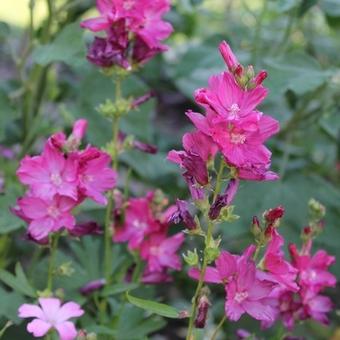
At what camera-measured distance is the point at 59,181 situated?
4.59 ft

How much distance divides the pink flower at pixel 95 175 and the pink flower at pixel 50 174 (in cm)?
2

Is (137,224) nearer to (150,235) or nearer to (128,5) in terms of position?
(150,235)

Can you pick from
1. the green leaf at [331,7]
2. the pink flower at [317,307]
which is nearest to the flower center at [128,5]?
the pink flower at [317,307]

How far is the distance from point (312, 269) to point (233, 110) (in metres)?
0.43

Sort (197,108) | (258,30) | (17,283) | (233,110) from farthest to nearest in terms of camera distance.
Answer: (197,108), (258,30), (17,283), (233,110)

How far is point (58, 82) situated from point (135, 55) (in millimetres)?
990

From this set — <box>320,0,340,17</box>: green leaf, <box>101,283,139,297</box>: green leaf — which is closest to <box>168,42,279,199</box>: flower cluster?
<box>101,283,139,297</box>: green leaf

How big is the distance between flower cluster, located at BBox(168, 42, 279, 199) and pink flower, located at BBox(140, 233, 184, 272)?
41 centimetres

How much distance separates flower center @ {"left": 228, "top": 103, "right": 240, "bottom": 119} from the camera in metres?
1.23

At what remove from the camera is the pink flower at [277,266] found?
4.45 feet

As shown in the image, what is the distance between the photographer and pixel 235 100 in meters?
1.25

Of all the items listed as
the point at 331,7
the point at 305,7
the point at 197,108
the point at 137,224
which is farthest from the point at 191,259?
the point at 197,108

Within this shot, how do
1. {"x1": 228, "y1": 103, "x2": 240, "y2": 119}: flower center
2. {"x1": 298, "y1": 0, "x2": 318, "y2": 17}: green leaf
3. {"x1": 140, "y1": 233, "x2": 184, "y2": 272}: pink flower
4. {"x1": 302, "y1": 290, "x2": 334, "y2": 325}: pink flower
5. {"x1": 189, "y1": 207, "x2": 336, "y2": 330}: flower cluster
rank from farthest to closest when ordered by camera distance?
{"x1": 298, "y1": 0, "x2": 318, "y2": 17}: green leaf, {"x1": 140, "y1": 233, "x2": 184, "y2": 272}: pink flower, {"x1": 302, "y1": 290, "x2": 334, "y2": 325}: pink flower, {"x1": 189, "y1": 207, "x2": 336, "y2": 330}: flower cluster, {"x1": 228, "y1": 103, "x2": 240, "y2": 119}: flower center

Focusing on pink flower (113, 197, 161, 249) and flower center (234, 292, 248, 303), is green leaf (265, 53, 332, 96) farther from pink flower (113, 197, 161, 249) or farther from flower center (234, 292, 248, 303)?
flower center (234, 292, 248, 303)
